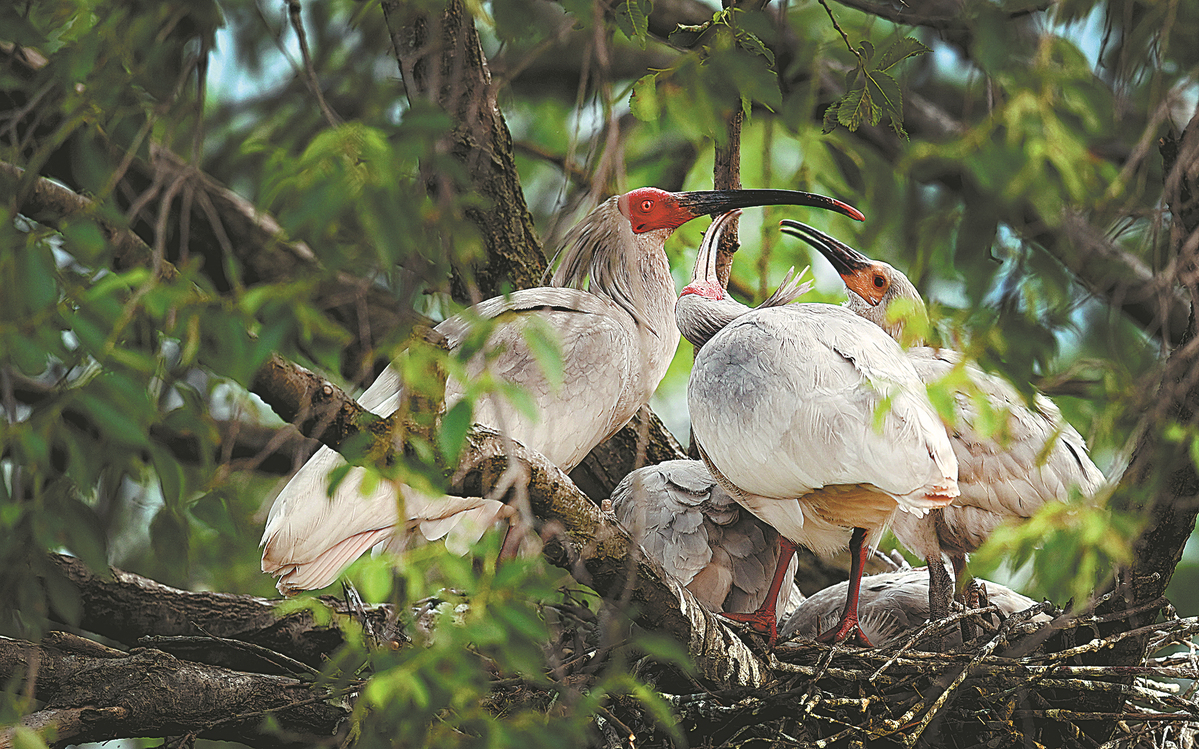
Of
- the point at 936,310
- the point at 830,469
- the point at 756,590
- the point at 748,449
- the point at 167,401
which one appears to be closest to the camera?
the point at 936,310

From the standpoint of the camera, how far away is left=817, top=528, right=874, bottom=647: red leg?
11.9 ft

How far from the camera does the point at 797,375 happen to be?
3258mm

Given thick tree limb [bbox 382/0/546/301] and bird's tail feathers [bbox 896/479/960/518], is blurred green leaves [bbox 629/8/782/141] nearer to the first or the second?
bird's tail feathers [bbox 896/479/960/518]

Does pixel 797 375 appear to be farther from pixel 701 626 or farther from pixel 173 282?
pixel 173 282

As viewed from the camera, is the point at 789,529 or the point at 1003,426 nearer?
the point at 1003,426

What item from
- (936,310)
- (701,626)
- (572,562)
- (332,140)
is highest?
(332,140)

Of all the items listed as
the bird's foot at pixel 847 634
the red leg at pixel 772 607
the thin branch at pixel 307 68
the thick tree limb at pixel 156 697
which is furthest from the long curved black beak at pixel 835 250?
the thin branch at pixel 307 68

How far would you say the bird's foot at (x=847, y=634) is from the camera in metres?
3.61

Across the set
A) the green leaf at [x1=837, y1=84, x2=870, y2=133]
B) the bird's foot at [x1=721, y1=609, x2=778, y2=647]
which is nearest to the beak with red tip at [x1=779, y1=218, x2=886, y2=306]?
the bird's foot at [x1=721, y1=609, x2=778, y2=647]

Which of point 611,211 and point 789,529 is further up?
point 611,211

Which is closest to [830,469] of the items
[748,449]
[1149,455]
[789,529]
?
[748,449]

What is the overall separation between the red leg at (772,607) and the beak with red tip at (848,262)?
1.24 m

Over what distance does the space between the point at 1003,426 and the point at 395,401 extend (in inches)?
85.5

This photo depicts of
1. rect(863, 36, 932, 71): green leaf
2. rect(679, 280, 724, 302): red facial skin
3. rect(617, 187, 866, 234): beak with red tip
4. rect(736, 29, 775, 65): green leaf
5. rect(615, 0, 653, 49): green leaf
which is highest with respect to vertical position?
rect(863, 36, 932, 71): green leaf
